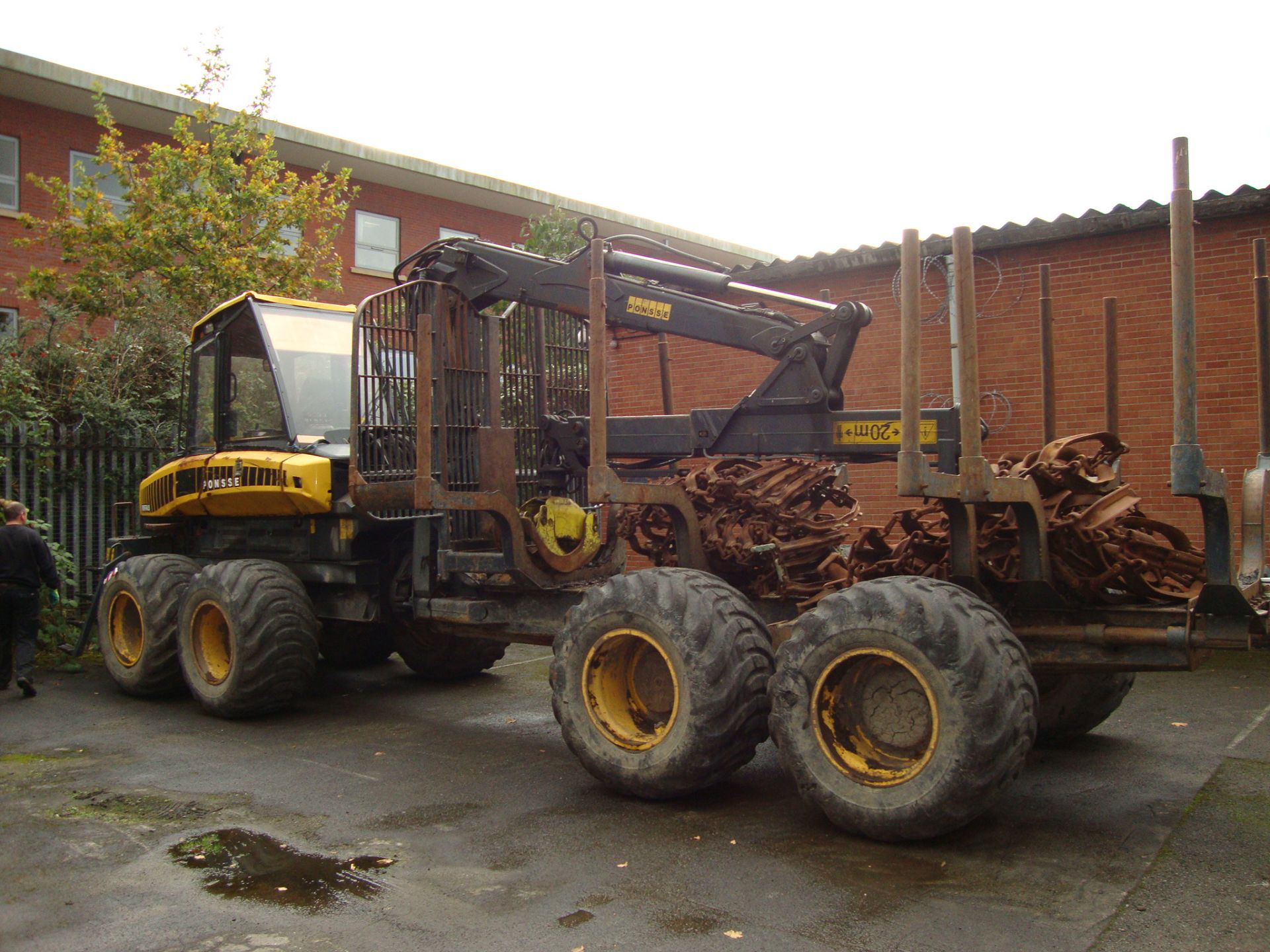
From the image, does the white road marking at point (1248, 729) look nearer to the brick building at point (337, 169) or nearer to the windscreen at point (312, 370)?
the windscreen at point (312, 370)

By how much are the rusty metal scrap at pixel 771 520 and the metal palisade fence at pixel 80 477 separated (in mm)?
7358

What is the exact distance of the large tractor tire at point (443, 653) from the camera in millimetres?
8875

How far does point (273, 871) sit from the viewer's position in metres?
4.55

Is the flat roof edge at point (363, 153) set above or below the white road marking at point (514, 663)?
above

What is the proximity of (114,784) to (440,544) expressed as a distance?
233 centimetres

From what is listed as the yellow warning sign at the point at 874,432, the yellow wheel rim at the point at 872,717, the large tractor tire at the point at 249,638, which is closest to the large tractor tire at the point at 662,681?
the yellow wheel rim at the point at 872,717

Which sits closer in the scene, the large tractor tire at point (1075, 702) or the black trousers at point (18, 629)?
the large tractor tire at point (1075, 702)

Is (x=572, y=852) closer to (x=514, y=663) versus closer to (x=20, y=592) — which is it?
(x=514, y=663)

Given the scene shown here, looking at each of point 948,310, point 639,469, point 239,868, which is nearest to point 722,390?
point 948,310

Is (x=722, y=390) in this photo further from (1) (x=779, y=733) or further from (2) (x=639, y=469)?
(1) (x=779, y=733)

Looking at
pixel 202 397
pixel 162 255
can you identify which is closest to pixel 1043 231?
pixel 202 397

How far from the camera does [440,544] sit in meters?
7.18

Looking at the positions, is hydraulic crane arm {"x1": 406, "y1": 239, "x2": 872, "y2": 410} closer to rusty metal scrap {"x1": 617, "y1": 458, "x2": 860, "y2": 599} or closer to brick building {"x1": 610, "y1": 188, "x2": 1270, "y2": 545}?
rusty metal scrap {"x1": 617, "y1": 458, "x2": 860, "y2": 599}

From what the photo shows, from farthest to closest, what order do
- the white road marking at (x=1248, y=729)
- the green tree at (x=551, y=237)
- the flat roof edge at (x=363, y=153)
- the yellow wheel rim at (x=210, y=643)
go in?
the flat roof edge at (x=363, y=153), the green tree at (x=551, y=237), the yellow wheel rim at (x=210, y=643), the white road marking at (x=1248, y=729)
